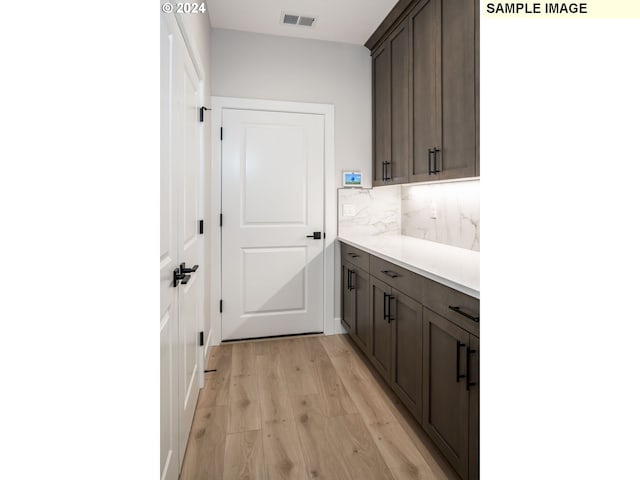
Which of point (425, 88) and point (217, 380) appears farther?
→ point (217, 380)

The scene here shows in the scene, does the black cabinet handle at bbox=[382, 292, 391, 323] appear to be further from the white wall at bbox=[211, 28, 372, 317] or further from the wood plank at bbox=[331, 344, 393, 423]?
the white wall at bbox=[211, 28, 372, 317]

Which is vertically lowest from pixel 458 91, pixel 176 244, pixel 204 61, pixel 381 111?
pixel 176 244

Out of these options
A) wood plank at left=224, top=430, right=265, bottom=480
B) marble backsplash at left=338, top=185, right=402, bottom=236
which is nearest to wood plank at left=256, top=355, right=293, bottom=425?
wood plank at left=224, top=430, right=265, bottom=480

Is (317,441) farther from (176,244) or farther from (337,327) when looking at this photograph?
(337,327)

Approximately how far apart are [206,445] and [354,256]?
1571mm

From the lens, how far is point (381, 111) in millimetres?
2979

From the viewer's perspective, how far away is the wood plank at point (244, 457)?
153 cm

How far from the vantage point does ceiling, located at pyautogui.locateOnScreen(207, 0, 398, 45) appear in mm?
2533

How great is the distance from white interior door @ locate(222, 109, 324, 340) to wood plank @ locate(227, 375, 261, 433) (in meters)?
0.72

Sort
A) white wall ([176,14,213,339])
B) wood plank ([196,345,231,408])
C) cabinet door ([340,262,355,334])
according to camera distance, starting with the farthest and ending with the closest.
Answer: cabinet door ([340,262,355,334]), wood plank ([196,345,231,408]), white wall ([176,14,213,339])

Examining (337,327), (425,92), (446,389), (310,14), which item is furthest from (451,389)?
(310,14)
